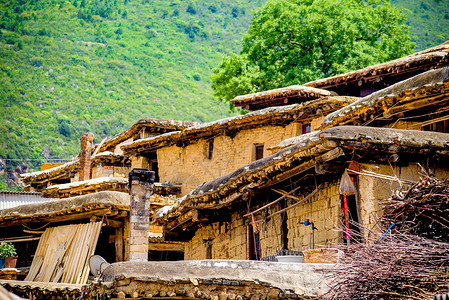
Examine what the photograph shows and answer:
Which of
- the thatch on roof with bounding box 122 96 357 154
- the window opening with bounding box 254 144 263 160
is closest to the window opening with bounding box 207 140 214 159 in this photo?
the thatch on roof with bounding box 122 96 357 154

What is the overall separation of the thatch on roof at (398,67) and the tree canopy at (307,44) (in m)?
6.97

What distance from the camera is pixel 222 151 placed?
20844 mm

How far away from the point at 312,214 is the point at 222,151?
10114mm

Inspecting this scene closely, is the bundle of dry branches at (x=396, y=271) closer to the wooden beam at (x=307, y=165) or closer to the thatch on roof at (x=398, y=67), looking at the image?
the wooden beam at (x=307, y=165)

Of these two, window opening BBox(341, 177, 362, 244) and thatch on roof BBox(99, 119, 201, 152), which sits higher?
thatch on roof BBox(99, 119, 201, 152)

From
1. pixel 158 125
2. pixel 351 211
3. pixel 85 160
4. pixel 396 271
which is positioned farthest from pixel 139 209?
pixel 85 160

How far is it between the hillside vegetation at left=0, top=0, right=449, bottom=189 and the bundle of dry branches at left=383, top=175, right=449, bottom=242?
34.3 m

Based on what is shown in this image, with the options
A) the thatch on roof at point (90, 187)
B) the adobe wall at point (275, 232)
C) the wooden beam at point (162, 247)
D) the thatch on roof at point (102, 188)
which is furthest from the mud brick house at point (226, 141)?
the adobe wall at point (275, 232)

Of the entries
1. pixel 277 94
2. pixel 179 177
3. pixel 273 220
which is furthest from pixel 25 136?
pixel 273 220

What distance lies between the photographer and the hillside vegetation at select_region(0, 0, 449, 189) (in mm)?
49125

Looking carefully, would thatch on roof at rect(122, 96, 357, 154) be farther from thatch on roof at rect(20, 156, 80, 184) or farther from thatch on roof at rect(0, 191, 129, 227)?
thatch on roof at rect(0, 191, 129, 227)

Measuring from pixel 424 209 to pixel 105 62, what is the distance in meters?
58.8

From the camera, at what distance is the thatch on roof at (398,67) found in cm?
1674

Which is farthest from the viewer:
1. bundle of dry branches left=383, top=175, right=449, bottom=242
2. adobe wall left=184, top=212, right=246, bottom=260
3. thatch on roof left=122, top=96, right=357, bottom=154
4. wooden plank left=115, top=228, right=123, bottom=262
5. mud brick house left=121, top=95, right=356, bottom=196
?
mud brick house left=121, top=95, right=356, bottom=196
